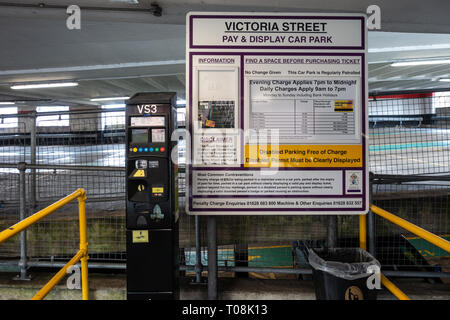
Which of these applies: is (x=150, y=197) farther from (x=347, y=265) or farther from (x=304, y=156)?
(x=347, y=265)

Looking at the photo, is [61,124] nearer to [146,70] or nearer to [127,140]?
[127,140]

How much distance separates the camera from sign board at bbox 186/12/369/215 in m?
2.43

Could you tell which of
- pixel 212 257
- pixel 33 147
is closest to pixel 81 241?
pixel 212 257

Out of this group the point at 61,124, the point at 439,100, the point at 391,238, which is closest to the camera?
the point at 439,100

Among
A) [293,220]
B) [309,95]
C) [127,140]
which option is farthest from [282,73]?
[293,220]

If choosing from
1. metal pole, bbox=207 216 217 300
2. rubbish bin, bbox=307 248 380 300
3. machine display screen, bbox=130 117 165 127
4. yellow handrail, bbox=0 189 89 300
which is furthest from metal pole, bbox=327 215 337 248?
yellow handrail, bbox=0 189 89 300

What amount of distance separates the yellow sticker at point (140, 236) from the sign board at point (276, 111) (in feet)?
1.65

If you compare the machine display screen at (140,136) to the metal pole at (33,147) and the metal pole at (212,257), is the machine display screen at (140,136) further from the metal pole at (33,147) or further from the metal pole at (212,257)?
the metal pole at (33,147)

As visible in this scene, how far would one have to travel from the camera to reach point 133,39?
6316mm

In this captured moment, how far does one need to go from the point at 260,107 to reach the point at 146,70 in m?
7.28

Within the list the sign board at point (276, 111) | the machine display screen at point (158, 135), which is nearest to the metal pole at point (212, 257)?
the sign board at point (276, 111)

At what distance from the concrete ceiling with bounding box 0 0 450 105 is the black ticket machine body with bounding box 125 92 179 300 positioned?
1625mm

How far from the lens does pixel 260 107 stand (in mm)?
2439

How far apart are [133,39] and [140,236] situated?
523 centimetres
